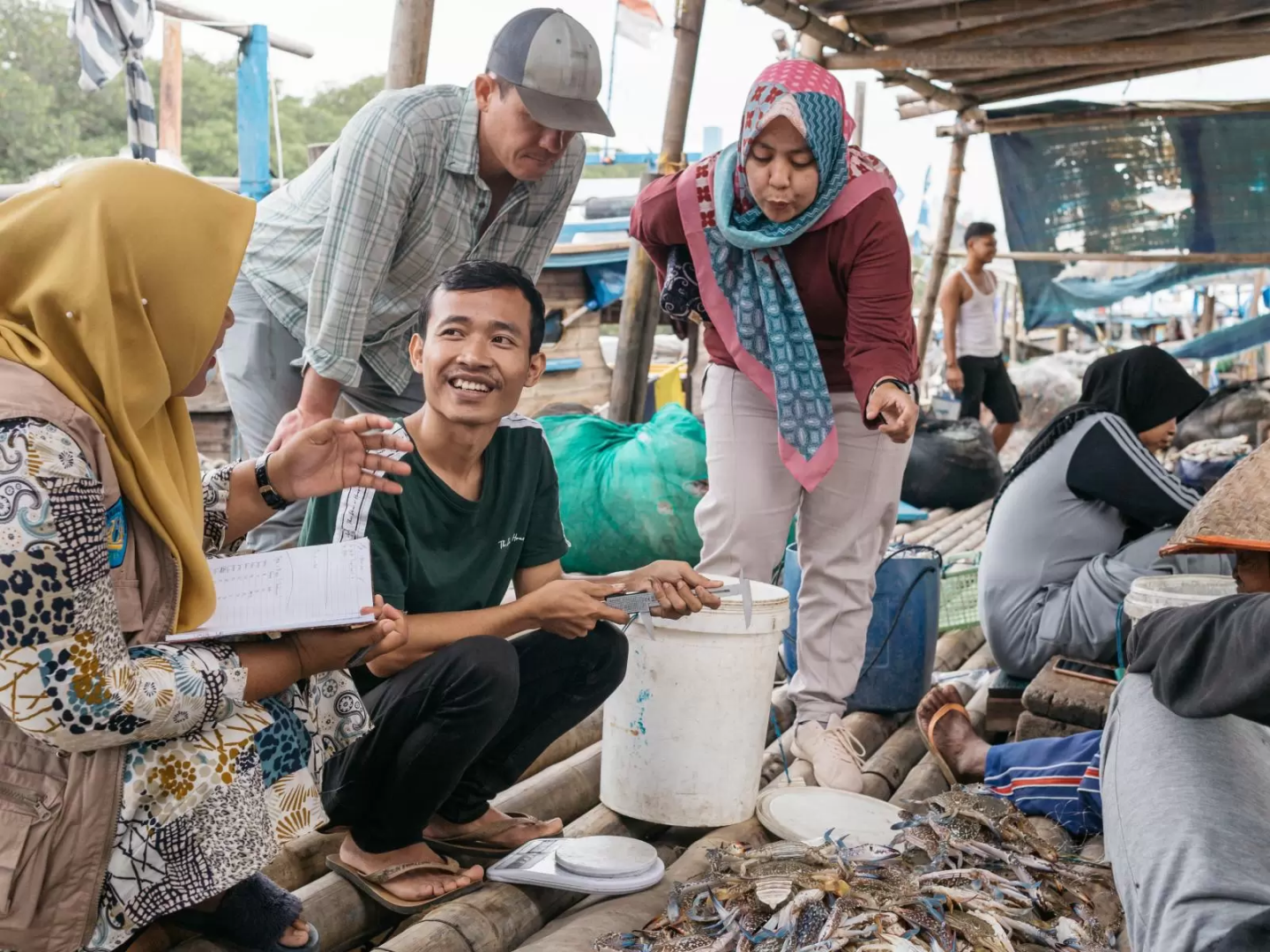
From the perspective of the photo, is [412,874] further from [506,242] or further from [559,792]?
[506,242]

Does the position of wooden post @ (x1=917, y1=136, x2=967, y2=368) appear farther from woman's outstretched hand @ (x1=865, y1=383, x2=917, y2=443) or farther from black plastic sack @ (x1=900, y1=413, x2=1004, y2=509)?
woman's outstretched hand @ (x1=865, y1=383, x2=917, y2=443)

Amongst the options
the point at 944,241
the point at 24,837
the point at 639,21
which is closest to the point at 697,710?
the point at 24,837

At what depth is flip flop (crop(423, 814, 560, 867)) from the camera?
2600mm

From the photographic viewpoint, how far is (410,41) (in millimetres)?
3629

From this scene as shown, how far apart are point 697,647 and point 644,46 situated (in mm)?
9598

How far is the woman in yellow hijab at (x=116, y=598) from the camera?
164 centimetres

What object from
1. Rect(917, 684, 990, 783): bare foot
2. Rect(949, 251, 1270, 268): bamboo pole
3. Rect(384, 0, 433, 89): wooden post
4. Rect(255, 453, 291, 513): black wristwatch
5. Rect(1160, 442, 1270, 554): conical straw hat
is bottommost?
Rect(917, 684, 990, 783): bare foot

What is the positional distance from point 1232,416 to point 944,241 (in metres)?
2.55

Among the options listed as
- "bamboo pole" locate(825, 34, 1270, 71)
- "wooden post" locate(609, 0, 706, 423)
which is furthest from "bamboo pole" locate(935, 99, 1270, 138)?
"wooden post" locate(609, 0, 706, 423)

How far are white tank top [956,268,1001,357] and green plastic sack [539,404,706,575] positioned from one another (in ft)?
13.7

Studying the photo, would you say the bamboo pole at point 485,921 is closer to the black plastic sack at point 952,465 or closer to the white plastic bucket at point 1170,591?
the white plastic bucket at point 1170,591

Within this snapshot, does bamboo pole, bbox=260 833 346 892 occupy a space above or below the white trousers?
below

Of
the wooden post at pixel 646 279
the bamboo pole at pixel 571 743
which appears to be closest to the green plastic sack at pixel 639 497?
the wooden post at pixel 646 279

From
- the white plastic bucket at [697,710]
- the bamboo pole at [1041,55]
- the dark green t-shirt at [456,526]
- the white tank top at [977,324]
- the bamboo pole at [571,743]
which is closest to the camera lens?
the dark green t-shirt at [456,526]
